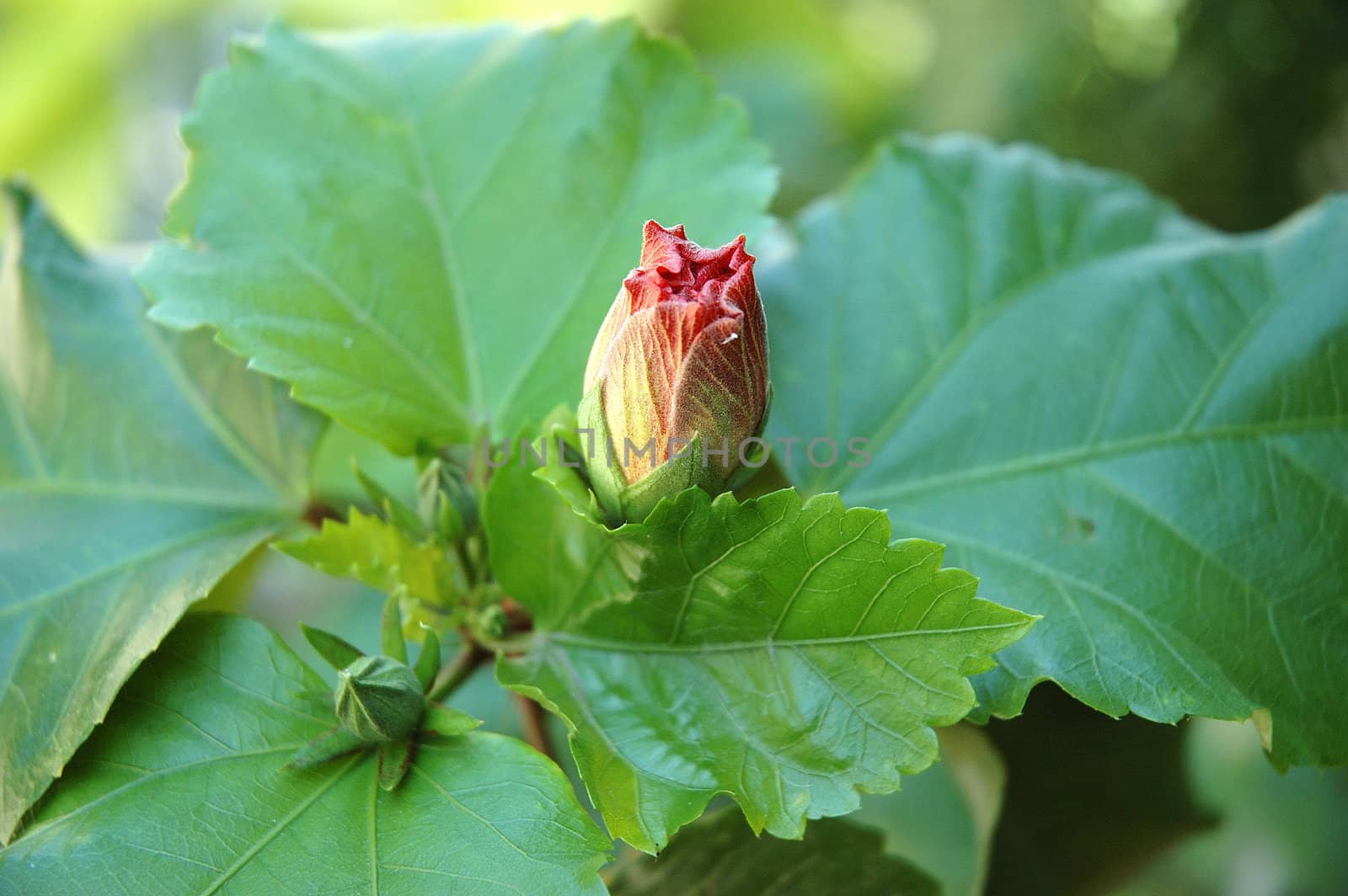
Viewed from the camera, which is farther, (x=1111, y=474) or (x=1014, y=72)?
(x=1014, y=72)

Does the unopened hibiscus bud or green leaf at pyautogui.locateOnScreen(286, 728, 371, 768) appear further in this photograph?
green leaf at pyautogui.locateOnScreen(286, 728, 371, 768)

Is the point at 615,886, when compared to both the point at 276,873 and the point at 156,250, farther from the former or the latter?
the point at 156,250

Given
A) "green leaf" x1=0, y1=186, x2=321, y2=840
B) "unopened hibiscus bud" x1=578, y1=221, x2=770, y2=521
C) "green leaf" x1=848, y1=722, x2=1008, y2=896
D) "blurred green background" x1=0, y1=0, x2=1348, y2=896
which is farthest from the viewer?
"green leaf" x1=848, y1=722, x2=1008, y2=896

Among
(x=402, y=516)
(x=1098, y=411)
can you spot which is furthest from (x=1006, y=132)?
(x=402, y=516)

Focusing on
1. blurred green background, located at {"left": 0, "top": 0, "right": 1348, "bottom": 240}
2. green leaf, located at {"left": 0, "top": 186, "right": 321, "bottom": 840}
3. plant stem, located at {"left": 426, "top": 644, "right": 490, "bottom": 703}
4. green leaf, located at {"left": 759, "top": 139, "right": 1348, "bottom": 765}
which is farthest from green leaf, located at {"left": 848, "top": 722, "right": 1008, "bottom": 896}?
blurred green background, located at {"left": 0, "top": 0, "right": 1348, "bottom": 240}

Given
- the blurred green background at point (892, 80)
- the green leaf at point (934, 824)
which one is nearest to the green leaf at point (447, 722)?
the green leaf at point (934, 824)

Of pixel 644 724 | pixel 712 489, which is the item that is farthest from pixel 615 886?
pixel 712 489

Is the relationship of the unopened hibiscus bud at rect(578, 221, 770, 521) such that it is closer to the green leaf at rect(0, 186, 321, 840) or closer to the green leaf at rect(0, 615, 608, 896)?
the green leaf at rect(0, 615, 608, 896)

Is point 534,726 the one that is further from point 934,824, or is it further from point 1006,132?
point 1006,132

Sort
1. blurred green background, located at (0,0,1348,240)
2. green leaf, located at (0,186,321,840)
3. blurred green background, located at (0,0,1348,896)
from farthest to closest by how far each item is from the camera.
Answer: blurred green background, located at (0,0,1348,240) → blurred green background, located at (0,0,1348,896) → green leaf, located at (0,186,321,840)
